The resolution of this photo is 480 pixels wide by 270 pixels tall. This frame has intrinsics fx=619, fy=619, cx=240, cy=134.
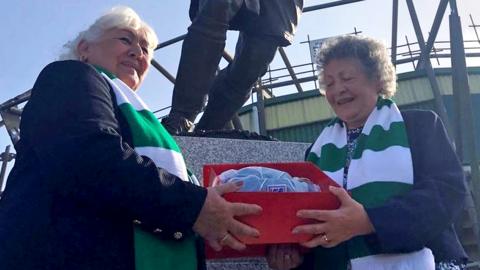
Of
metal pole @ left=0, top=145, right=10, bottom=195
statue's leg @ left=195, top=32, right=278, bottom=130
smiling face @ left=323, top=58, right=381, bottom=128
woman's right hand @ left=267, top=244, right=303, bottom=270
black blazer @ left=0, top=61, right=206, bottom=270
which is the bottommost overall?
woman's right hand @ left=267, top=244, right=303, bottom=270

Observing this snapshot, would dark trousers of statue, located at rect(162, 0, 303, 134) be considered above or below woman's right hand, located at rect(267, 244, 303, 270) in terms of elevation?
above

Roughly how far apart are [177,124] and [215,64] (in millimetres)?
406

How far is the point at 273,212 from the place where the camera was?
4.33 ft

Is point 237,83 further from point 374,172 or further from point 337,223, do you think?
point 337,223

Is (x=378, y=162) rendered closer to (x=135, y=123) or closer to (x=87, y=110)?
(x=135, y=123)

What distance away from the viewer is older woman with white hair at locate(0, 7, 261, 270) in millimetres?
1187

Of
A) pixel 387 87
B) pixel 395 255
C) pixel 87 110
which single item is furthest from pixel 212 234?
pixel 387 87

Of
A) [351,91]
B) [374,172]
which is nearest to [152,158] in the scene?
[374,172]

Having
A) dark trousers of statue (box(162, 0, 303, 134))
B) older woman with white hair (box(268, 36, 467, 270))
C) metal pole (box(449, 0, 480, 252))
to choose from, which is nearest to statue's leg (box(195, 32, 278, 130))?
dark trousers of statue (box(162, 0, 303, 134))

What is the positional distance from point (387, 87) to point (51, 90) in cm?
103

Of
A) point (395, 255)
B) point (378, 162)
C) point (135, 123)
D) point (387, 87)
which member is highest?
point (387, 87)

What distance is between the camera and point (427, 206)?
1.44 meters

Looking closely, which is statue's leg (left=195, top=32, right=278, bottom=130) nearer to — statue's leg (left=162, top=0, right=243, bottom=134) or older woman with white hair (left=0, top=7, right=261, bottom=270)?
statue's leg (left=162, top=0, right=243, bottom=134)

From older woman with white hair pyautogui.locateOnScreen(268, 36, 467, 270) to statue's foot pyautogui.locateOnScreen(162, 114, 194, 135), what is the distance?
1282 millimetres
